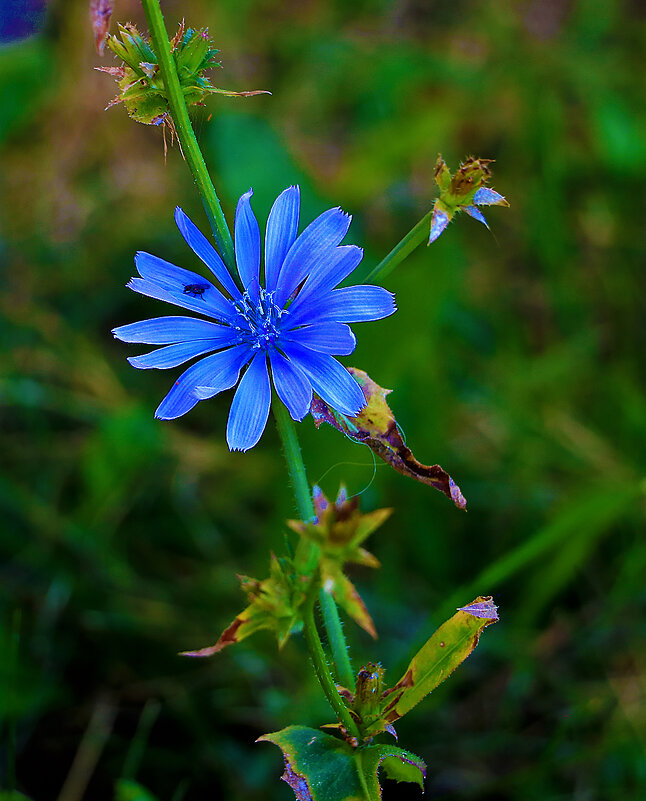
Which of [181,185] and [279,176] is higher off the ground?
[181,185]

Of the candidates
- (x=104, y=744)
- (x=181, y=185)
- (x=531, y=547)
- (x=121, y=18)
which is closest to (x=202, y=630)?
(x=104, y=744)

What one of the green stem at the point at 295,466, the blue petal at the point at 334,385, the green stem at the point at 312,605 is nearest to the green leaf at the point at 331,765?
the green stem at the point at 312,605

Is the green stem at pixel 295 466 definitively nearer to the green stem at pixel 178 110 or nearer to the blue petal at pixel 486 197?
the green stem at pixel 178 110

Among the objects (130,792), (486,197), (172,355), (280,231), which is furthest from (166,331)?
(130,792)

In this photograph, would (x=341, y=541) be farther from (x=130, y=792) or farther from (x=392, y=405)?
(x=392, y=405)

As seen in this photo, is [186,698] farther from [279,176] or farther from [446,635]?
[279,176]

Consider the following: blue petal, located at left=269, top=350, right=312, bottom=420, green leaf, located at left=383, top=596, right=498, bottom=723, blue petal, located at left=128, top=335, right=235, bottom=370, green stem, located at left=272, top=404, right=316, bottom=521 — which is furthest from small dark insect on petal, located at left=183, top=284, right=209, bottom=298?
green leaf, located at left=383, top=596, right=498, bottom=723

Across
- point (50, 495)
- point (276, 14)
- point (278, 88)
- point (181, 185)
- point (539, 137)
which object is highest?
point (276, 14)
